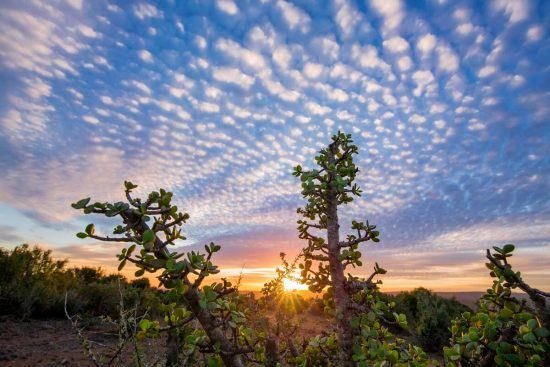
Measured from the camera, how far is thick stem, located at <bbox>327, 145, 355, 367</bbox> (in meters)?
3.80

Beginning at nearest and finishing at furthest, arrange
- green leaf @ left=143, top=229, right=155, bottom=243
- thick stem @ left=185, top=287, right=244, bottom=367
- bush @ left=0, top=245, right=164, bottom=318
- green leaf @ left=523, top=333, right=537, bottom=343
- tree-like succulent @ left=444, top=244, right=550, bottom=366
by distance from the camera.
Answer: green leaf @ left=143, top=229, right=155, bottom=243, green leaf @ left=523, top=333, right=537, bottom=343, tree-like succulent @ left=444, top=244, right=550, bottom=366, thick stem @ left=185, top=287, right=244, bottom=367, bush @ left=0, top=245, right=164, bottom=318

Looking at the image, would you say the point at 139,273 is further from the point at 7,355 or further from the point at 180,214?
the point at 7,355

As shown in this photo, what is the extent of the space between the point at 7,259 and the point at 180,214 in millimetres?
17367

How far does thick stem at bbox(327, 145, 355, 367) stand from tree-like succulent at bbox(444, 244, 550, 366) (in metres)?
1.46

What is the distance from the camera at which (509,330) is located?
7.32 ft

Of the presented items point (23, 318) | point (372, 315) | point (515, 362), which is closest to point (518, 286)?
point (515, 362)

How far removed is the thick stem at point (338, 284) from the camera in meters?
3.80

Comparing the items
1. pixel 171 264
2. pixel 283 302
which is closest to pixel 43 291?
pixel 283 302

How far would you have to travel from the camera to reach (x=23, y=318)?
39.6ft

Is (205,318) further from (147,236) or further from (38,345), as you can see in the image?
(38,345)

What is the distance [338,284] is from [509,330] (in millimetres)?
2101

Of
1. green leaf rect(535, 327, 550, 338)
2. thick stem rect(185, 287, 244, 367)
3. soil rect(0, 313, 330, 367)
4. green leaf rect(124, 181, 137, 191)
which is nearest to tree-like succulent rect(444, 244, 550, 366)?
green leaf rect(535, 327, 550, 338)

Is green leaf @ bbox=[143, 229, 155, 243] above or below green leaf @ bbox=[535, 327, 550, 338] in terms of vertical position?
above

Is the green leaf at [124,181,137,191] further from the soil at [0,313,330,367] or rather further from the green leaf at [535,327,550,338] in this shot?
the soil at [0,313,330,367]
